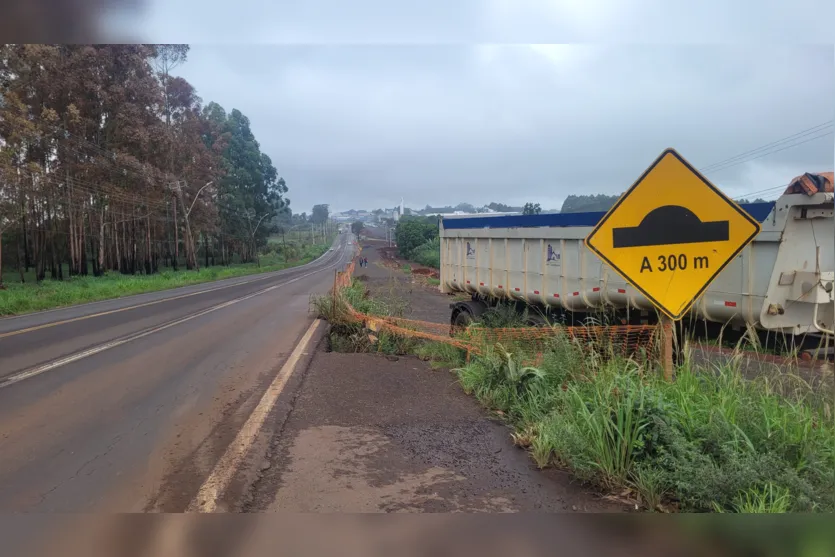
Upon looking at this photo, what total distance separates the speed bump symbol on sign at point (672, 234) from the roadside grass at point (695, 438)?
778mm

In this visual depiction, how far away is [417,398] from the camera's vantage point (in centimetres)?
666

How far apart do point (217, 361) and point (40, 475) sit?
16.1 feet

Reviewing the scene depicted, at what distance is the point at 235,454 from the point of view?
4.82 metres

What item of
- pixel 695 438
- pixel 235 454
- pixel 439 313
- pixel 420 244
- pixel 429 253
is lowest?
pixel 439 313

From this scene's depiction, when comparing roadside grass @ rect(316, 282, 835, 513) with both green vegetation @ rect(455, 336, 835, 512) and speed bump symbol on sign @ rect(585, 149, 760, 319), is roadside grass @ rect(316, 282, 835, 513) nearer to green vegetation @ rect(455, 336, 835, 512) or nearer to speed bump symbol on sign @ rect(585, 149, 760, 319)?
green vegetation @ rect(455, 336, 835, 512)

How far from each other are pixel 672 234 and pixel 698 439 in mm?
1512

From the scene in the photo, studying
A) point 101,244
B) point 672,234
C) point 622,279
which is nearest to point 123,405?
point 672,234

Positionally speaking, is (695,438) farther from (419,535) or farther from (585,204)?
(585,204)

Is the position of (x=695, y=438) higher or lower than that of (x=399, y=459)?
higher

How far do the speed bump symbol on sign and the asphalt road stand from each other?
367cm

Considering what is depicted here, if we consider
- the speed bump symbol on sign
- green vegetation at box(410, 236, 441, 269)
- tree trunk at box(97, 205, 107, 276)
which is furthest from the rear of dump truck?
tree trunk at box(97, 205, 107, 276)

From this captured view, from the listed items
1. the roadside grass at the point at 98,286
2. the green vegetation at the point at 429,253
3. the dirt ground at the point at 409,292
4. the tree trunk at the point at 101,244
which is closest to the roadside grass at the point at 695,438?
the dirt ground at the point at 409,292
